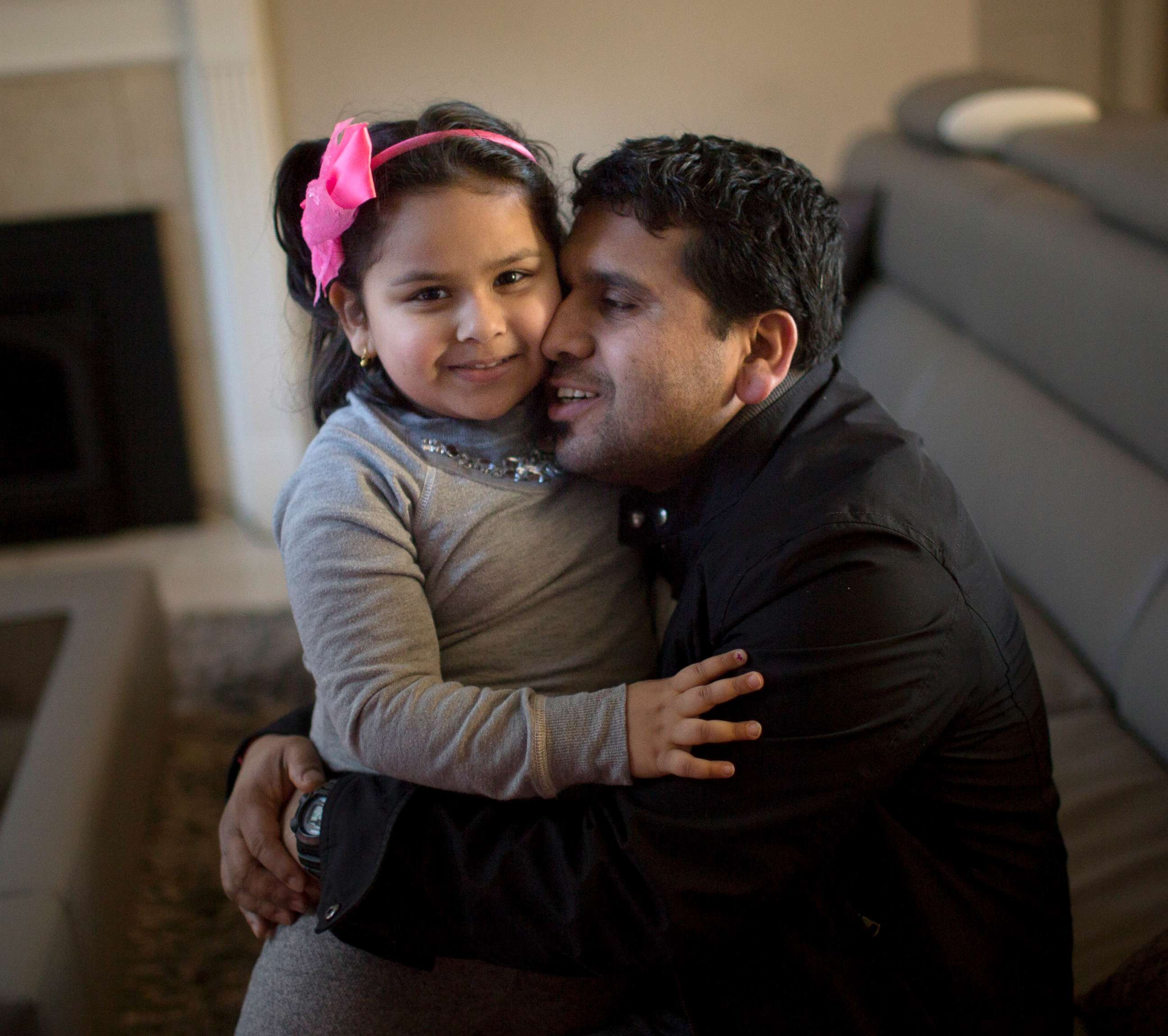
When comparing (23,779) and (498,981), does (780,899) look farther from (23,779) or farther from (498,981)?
(23,779)

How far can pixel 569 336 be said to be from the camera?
46.3 inches

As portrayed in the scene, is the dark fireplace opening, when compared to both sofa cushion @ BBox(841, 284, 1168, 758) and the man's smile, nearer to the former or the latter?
sofa cushion @ BBox(841, 284, 1168, 758)

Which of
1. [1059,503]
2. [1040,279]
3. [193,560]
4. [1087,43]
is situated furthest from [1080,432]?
[1087,43]

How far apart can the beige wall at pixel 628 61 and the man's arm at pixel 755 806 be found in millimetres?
2668

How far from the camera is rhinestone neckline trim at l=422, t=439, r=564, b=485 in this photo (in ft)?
3.90

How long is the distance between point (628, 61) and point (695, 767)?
9.81 ft

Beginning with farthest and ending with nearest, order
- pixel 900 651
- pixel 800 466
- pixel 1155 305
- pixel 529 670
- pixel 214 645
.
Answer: pixel 214 645
pixel 1155 305
pixel 529 670
pixel 800 466
pixel 900 651

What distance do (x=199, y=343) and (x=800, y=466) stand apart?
2.87 meters

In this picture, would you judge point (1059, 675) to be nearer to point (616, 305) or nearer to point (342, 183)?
point (616, 305)

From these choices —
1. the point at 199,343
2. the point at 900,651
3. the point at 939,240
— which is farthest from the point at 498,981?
the point at 199,343

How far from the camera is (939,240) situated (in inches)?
95.3

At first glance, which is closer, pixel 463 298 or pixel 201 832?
pixel 463 298

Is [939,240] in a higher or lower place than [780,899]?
higher

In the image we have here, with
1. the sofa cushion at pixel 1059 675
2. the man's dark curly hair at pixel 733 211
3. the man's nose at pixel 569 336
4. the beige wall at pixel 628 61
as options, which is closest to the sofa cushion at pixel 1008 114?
the beige wall at pixel 628 61
